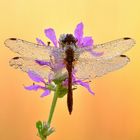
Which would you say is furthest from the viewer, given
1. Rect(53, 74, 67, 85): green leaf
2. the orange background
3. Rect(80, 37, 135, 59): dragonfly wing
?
the orange background

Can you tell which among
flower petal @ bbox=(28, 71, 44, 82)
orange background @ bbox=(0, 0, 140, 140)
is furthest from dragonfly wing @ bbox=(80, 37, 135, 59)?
orange background @ bbox=(0, 0, 140, 140)

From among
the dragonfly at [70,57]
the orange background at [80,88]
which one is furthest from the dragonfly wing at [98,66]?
the orange background at [80,88]

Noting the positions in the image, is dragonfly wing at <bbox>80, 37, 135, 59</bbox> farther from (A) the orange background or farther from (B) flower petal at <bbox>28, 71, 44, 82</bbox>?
(A) the orange background

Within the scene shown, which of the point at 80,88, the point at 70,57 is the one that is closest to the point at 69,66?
the point at 70,57

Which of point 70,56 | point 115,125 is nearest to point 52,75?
point 70,56

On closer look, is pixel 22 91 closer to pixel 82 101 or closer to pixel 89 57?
pixel 82 101

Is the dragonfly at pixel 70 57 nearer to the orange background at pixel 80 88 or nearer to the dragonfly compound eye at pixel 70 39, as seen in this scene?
the dragonfly compound eye at pixel 70 39
